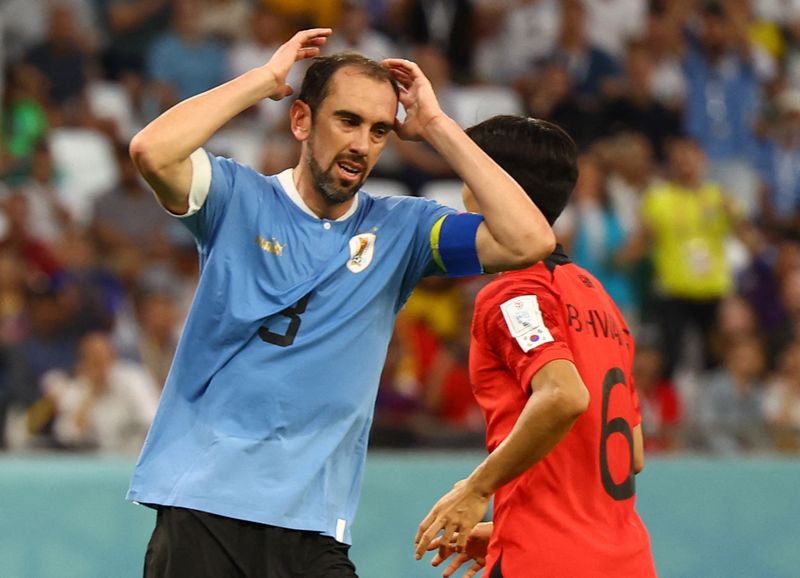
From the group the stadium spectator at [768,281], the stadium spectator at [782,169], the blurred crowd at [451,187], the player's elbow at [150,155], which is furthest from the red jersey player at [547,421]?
the stadium spectator at [782,169]

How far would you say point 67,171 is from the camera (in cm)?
1049

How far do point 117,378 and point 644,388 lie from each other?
10.9 feet

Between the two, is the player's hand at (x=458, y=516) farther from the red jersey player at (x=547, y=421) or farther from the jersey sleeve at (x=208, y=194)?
the jersey sleeve at (x=208, y=194)

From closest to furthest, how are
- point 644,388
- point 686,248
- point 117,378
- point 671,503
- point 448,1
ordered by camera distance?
1. point 671,503
2. point 117,378
3. point 644,388
4. point 686,248
5. point 448,1

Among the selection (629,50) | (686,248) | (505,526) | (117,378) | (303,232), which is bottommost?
(505,526)

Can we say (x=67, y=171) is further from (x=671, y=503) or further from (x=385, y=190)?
(x=671, y=503)

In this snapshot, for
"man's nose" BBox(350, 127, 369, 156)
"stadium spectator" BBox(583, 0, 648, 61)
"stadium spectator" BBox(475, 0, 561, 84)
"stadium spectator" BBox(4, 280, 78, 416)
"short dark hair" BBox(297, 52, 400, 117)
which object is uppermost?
"stadium spectator" BBox(583, 0, 648, 61)

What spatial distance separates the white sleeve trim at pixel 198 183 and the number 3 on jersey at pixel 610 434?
1170 millimetres

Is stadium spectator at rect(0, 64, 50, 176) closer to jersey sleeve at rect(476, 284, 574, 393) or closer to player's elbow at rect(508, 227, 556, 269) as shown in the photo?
jersey sleeve at rect(476, 284, 574, 393)

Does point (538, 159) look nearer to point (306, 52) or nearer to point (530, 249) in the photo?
point (530, 249)

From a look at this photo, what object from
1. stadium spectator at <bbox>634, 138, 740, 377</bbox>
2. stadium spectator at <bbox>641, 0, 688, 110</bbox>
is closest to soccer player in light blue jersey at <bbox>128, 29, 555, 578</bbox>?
stadium spectator at <bbox>634, 138, 740, 377</bbox>

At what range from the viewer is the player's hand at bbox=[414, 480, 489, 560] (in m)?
3.63

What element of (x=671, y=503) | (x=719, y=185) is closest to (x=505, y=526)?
(x=671, y=503)

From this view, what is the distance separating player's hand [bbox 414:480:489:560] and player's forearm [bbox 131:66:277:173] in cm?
110
